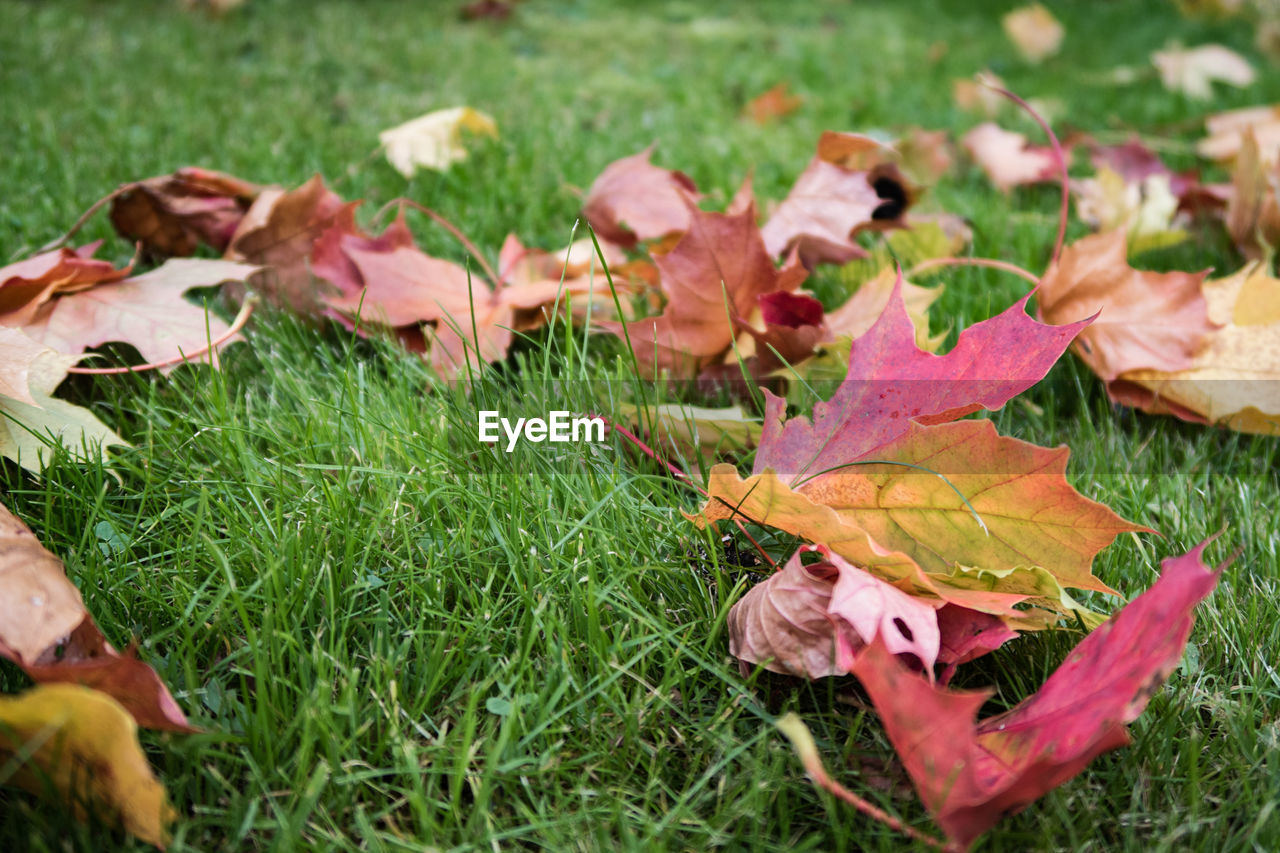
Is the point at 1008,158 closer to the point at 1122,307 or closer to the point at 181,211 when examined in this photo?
the point at 1122,307

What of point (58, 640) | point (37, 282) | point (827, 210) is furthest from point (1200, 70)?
point (58, 640)

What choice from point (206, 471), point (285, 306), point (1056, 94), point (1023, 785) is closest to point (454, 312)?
point (285, 306)

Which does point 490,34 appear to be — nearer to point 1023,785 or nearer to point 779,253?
point 779,253

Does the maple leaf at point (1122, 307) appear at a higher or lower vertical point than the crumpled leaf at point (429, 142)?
lower

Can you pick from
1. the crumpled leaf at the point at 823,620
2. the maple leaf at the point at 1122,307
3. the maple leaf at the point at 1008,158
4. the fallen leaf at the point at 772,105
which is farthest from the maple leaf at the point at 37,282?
the fallen leaf at the point at 772,105

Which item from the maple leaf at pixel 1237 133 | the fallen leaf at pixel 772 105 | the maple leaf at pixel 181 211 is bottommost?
the maple leaf at pixel 1237 133

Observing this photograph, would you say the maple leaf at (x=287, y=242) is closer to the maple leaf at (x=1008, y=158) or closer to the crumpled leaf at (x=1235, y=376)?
the crumpled leaf at (x=1235, y=376)

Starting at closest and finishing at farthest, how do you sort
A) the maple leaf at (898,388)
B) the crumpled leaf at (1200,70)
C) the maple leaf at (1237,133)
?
the maple leaf at (898,388), the maple leaf at (1237,133), the crumpled leaf at (1200,70)
